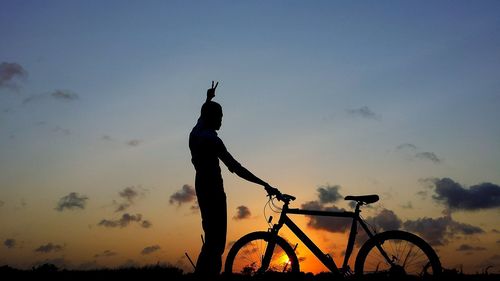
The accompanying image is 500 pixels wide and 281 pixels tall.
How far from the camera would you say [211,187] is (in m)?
8.27

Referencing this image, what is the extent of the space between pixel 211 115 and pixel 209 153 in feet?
2.16

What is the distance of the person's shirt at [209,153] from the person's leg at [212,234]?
43 centimetres

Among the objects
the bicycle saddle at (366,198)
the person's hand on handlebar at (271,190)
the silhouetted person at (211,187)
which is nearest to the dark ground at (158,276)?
the silhouetted person at (211,187)

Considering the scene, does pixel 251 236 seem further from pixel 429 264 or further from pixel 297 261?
pixel 429 264

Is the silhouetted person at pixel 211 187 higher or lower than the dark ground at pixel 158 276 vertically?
higher

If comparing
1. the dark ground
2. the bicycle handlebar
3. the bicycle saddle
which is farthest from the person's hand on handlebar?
the dark ground

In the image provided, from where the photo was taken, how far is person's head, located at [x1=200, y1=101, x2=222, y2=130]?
27.6 ft

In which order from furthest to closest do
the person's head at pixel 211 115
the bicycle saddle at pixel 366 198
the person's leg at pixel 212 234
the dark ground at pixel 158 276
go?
the dark ground at pixel 158 276 < the bicycle saddle at pixel 366 198 < the person's head at pixel 211 115 < the person's leg at pixel 212 234

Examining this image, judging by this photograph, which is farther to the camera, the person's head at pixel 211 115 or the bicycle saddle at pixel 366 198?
the bicycle saddle at pixel 366 198

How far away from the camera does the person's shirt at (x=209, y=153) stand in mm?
8242

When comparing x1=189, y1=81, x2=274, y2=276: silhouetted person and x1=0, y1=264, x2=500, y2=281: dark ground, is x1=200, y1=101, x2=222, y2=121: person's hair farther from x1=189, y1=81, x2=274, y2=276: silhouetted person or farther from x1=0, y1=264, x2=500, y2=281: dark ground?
x1=0, y1=264, x2=500, y2=281: dark ground

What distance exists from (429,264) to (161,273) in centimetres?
679

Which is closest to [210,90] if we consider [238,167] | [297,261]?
[238,167]

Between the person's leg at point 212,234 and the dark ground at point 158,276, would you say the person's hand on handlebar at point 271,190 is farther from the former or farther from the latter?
the dark ground at point 158,276
